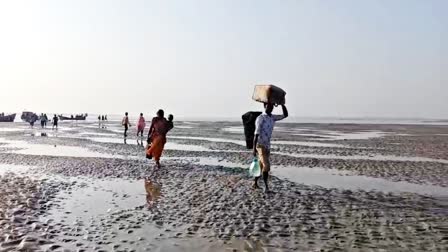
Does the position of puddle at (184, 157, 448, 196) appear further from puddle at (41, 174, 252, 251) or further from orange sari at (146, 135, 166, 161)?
puddle at (41, 174, 252, 251)

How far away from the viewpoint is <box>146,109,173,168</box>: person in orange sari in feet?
56.7

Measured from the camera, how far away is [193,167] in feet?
56.7

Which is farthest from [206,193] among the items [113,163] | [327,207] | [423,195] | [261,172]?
[113,163]

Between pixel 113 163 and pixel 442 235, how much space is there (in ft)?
45.0

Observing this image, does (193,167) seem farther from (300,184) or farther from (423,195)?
(423,195)

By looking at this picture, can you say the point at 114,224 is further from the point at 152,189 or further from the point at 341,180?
the point at 341,180

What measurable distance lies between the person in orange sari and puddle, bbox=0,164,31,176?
4.46 meters

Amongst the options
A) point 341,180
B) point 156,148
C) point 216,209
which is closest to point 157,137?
point 156,148

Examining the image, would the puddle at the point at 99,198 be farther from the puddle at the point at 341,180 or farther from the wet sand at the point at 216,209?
the puddle at the point at 341,180

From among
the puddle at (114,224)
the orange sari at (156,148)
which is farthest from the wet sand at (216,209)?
the orange sari at (156,148)

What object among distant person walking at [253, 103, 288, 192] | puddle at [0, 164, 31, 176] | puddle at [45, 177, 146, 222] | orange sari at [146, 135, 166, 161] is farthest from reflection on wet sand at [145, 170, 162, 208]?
puddle at [0, 164, 31, 176]

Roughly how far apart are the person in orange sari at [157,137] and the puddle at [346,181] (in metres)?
4.41

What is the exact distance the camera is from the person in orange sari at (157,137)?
17.3 meters

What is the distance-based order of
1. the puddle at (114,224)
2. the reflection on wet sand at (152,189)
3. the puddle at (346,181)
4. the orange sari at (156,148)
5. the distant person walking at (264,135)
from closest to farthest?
the puddle at (114,224) → the reflection on wet sand at (152,189) → the distant person walking at (264,135) → the puddle at (346,181) → the orange sari at (156,148)
